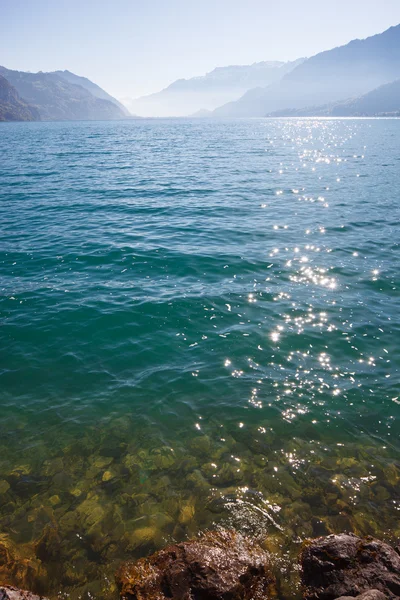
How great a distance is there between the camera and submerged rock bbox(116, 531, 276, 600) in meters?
6.46

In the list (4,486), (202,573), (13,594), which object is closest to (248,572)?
(202,573)

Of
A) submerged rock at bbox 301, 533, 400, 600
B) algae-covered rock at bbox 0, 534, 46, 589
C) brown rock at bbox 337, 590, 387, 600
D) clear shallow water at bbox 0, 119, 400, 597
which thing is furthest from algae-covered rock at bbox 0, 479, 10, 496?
brown rock at bbox 337, 590, 387, 600

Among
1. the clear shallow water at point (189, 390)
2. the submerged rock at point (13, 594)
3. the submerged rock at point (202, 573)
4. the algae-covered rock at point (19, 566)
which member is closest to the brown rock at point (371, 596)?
the clear shallow water at point (189, 390)

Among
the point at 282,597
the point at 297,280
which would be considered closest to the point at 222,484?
the point at 282,597

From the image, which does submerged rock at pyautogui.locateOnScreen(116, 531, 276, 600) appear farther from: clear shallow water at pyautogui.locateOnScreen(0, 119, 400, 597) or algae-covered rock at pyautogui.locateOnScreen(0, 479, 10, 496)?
algae-covered rock at pyautogui.locateOnScreen(0, 479, 10, 496)

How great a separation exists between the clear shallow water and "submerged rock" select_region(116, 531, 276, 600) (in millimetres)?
477

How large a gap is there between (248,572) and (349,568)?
2053 millimetres

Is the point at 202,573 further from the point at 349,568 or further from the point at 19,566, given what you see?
the point at 19,566

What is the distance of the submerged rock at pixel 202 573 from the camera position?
21.2 feet

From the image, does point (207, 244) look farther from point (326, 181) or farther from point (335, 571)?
point (326, 181)

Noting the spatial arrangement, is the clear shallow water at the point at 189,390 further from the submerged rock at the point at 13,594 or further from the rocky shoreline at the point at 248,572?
the submerged rock at the point at 13,594

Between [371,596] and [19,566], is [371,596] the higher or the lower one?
the higher one

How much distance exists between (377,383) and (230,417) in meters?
5.65

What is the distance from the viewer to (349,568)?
6.75m
